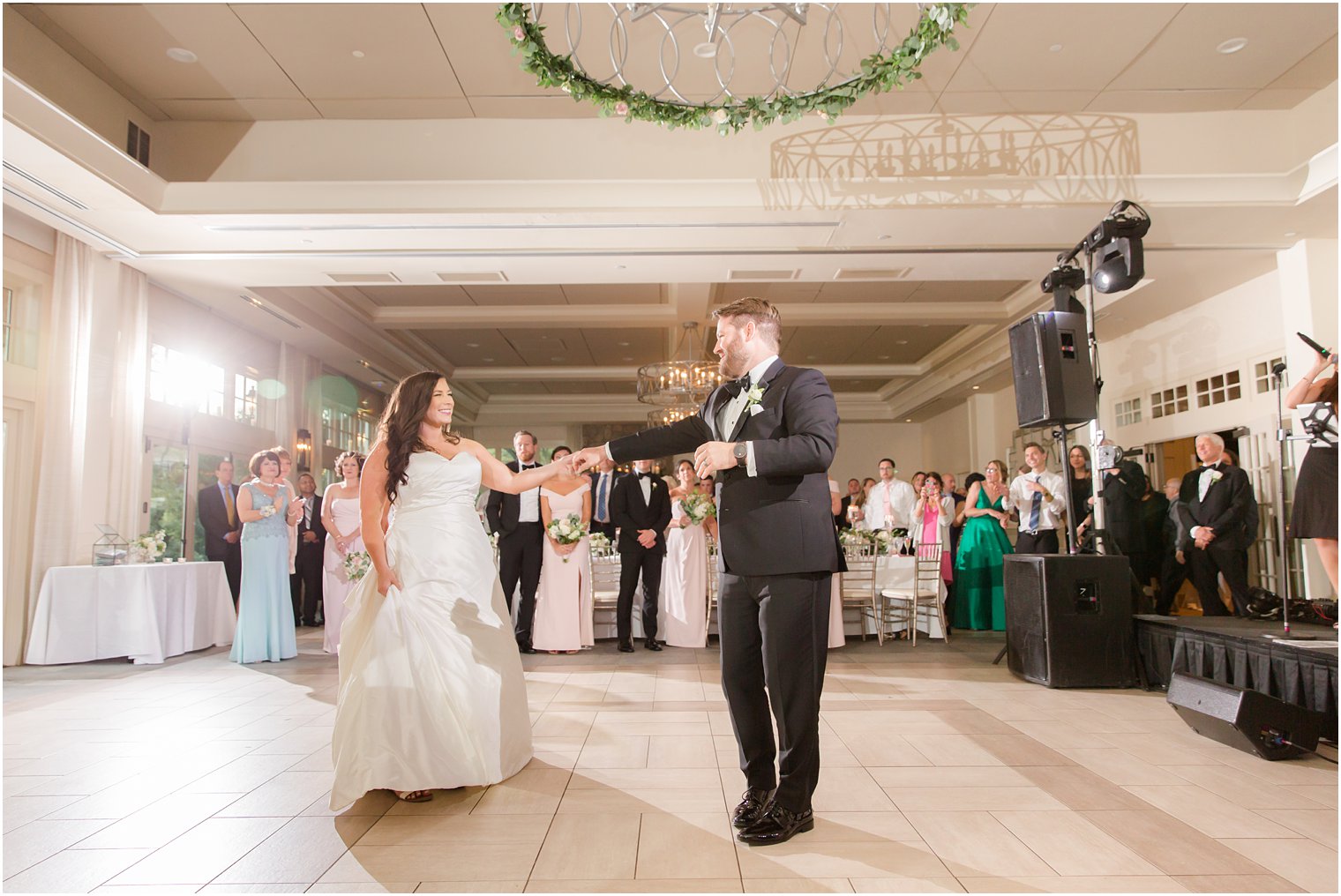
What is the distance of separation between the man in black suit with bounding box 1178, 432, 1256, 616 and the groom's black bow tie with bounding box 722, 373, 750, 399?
5886mm

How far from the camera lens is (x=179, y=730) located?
14.1 ft

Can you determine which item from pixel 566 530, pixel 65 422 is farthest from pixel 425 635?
pixel 65 422

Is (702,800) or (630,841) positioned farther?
(702,800)

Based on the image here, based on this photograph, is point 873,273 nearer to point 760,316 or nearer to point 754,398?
point 760,316

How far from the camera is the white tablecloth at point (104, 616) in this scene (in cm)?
667

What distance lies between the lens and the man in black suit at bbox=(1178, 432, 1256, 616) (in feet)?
23.4

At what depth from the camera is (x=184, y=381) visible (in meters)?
9.46

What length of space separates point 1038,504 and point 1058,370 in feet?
7.43

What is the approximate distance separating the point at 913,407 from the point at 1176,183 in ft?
37.0

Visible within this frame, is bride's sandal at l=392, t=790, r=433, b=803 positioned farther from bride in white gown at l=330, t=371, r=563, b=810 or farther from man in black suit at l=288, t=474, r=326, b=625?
man in black suit at l=288, t=474, r=326, b=625

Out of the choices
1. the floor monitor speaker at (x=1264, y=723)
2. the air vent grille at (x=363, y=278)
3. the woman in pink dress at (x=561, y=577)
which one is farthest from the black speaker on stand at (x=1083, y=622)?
the air vent grille at (x=363, y=278)

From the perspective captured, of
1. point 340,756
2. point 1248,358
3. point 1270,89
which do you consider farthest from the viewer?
point 1248,358

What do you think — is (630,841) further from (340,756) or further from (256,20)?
(256,20)

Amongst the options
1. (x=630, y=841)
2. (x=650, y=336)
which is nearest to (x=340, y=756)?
(x=630, y=841)
